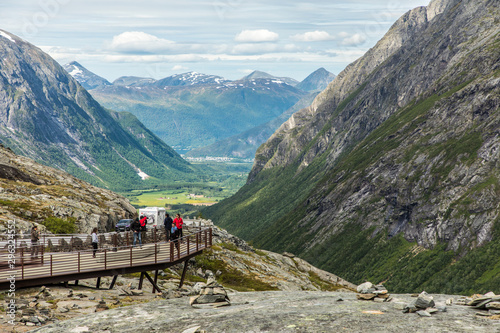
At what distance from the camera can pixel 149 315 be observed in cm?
3406

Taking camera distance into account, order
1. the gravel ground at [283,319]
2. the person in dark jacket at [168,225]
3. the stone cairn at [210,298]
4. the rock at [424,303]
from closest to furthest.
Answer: the gravel ground at [283,319]
the rock at [424,303]
the stone cairn at [210,298]
the person in dark jacket at [168,225]

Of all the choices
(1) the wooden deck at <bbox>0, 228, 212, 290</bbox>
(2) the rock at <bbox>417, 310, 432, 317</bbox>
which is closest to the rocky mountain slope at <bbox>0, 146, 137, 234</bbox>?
(1) the wooden deck at <bbox>0, 228, 212, 290</bbox>

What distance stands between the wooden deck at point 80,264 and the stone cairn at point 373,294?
20586 millimetres

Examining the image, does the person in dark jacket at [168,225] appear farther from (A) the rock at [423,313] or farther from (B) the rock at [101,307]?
(A) the rock at [423,313]

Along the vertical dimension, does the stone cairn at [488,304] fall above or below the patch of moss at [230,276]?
above

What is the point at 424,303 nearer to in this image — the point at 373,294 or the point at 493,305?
the point at 493,305

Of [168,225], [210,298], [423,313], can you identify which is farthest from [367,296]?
[168,225]

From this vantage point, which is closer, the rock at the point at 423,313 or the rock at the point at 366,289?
the rock at the point at 423,313

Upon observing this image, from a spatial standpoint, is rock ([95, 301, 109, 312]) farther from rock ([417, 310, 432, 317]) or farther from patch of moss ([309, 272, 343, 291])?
patch of moss ([309, 272, 343, 291])

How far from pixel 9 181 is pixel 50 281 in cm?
5416

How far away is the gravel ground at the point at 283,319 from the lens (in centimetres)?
2783

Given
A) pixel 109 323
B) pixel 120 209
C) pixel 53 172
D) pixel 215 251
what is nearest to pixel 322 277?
pixel 215 251

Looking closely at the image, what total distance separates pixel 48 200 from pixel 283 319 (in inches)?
2517

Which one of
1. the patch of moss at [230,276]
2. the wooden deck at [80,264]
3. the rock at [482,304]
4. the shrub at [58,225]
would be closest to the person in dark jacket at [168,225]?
the wooden deck at [80,264]
